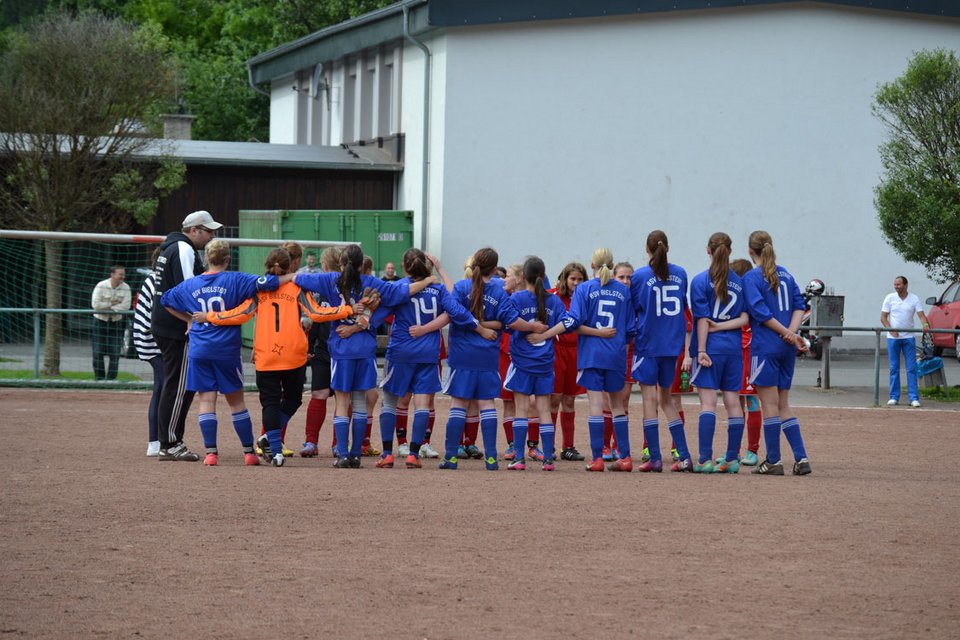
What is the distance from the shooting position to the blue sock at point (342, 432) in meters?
11.6

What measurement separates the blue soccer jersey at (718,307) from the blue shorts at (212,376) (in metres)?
3.92

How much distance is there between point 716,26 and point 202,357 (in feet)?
64.4

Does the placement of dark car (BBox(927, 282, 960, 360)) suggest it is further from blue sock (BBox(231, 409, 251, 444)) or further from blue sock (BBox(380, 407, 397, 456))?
blue sock (BBox(231, 409, 251, 444))

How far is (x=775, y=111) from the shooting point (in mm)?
28828

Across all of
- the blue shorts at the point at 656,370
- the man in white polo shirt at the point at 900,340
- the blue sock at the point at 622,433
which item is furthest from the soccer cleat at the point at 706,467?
the man in white polo shirt at the point at 900,340

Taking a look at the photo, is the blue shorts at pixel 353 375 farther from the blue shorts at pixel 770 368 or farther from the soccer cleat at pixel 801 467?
the soccer cleat at pixel 801 467

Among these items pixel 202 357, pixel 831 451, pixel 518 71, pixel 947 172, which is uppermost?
pixel 518 71

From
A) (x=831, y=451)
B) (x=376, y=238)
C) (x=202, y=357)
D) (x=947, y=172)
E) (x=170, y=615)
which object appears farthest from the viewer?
(x=376, y=238)

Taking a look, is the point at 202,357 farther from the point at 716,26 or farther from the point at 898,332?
the point at 716,26

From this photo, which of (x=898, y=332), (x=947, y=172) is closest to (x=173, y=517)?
(x=898, y=332)

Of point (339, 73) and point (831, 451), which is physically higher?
point (339, 73)

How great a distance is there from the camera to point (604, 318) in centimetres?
1161

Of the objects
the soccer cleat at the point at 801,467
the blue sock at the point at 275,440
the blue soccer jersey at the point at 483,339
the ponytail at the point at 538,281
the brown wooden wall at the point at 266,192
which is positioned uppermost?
the brown wooden wall at the point at 266,192

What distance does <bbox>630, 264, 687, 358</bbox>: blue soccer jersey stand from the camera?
1152 centimetres
